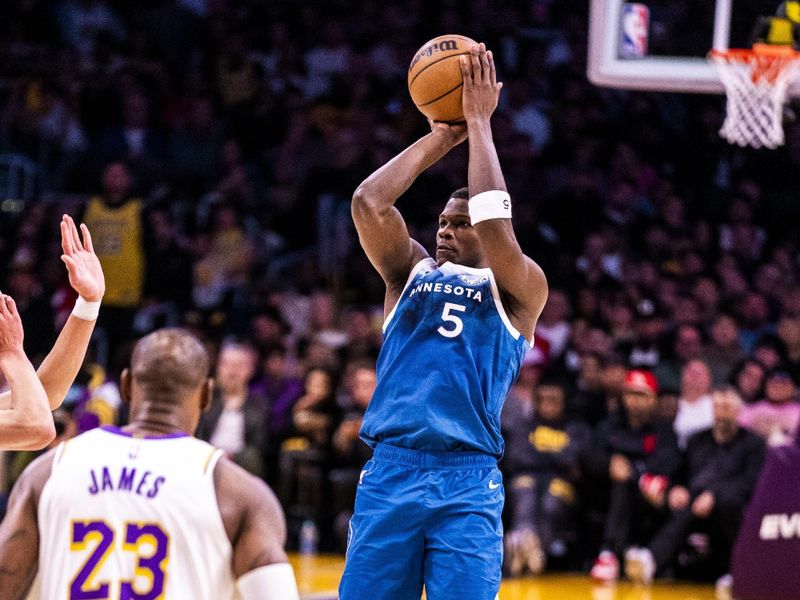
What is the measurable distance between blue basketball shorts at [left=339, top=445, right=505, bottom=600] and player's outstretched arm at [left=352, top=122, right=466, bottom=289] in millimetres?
774

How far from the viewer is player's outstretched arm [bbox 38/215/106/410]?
4695 millimetres

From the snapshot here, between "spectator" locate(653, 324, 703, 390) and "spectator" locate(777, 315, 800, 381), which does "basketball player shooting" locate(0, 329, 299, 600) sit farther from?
"spectator" locate(777, 315, 800, 381)

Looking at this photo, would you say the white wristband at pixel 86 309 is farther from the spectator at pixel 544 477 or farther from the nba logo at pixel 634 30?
the spectator at pixel 544 477

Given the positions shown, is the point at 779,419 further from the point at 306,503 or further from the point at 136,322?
the point at 136,322

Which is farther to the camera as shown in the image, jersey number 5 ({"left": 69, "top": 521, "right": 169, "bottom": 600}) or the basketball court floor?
the basketball court floor

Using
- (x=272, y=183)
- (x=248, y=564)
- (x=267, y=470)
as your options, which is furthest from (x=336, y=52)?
(x=248, y=564)

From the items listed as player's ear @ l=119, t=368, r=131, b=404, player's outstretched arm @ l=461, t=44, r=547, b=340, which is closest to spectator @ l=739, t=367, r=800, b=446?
player's outstretched arm @ l=461, t=44, r=547, b=340

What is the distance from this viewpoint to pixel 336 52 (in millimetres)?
16547

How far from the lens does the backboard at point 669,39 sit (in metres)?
8.44

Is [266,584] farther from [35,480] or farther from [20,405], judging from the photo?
[20,405]

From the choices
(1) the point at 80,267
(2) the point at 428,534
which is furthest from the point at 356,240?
(1) the point at 80,267

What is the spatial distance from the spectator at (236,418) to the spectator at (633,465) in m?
2.73

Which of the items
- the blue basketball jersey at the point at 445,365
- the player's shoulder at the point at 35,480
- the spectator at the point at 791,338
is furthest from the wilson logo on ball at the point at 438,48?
the spectator at the point at 791,338

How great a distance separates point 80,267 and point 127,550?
56.6 inches
